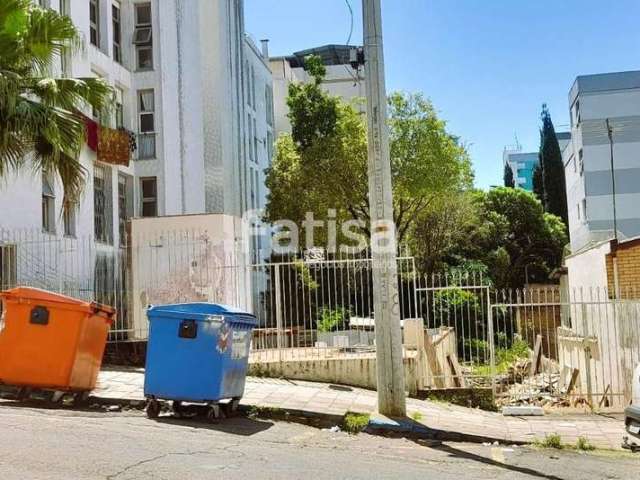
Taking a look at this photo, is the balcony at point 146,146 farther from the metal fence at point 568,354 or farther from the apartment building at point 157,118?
the metal fence at point 568,354

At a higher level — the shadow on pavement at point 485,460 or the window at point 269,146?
the window at point 269,146

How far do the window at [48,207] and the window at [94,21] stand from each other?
18.8 feet

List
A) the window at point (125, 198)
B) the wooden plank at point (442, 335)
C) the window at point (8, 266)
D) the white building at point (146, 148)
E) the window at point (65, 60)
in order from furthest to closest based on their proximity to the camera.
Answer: the window at point (125, 198)
the window at point (65, 60)
the white building at point (146, 148)
the wooden plank at point (442, 335)
the window at point (8, 266)

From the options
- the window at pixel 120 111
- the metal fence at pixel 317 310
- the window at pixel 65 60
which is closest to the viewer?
the metal fence at pixel 317 310

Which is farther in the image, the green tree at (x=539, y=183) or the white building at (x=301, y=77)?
the green tree at (x=539, y=183)

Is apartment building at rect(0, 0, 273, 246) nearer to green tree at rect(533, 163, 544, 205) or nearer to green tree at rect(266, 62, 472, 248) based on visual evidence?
green tree at rect(266, 62, 472, 248)

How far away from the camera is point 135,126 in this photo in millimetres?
23516

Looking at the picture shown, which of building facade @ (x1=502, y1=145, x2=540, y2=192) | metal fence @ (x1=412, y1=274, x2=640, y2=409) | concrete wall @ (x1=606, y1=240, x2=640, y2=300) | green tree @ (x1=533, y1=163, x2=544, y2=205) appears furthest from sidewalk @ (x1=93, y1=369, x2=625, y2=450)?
building facade @ (x1=502, y1=145, x2=540, y2=192)

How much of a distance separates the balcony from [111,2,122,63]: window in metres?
2.40

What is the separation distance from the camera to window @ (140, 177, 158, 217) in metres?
23.5

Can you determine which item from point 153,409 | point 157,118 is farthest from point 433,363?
point 157,118

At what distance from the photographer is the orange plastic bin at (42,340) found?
9.49 metres

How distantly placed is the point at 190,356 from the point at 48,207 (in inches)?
398

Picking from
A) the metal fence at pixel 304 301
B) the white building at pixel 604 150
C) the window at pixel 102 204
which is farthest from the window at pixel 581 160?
the window at pixel 102 204
